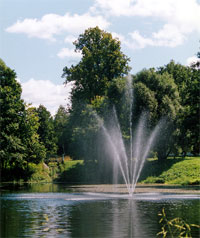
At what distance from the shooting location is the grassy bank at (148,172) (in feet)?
189

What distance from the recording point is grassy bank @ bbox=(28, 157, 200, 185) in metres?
57.8

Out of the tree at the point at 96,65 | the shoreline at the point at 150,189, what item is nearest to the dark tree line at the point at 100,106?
the tree at the point at 96,65

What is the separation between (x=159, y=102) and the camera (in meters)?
63.8

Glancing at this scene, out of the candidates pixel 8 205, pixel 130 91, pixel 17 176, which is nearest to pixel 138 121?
pixel 130 91

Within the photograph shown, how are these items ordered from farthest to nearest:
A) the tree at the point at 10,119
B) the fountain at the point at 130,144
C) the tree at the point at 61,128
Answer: the tree at the point at 61,128
the fountain at the point at 130,144
the tree at the point at 10,119

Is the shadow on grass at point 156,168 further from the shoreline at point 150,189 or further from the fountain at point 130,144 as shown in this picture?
the shoreline at point 150,189

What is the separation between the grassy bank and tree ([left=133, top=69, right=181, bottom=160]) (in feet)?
10.2

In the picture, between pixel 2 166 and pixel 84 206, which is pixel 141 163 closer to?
pixel 2 166

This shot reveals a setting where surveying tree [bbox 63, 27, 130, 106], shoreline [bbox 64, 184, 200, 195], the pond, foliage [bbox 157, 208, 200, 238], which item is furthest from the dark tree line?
foliage [bbox 157, 208, 200, 238]

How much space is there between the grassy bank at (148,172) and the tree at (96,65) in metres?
11.7

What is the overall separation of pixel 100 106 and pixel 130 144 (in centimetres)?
797

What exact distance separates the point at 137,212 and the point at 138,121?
1530 inches

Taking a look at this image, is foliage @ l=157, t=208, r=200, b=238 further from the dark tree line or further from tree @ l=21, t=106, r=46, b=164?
tree @ l=21, t=106, r=46, b=164

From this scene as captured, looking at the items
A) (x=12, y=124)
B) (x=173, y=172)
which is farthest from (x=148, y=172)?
(x=12, y=124)
